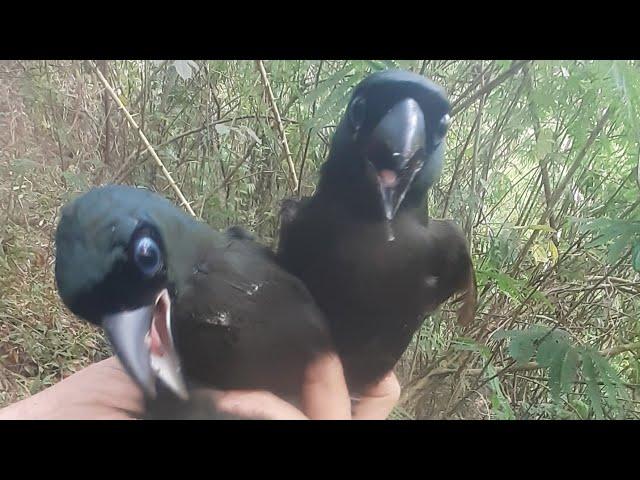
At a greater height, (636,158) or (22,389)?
(636,158)

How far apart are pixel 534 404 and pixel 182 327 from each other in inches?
32.9

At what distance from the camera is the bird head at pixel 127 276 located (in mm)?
1029

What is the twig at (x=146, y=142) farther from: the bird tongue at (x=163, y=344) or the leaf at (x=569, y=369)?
the leaf at (x=569, y=369)

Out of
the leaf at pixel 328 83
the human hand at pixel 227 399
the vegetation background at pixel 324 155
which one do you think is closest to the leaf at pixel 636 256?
the vegetation background at pixel 324 155

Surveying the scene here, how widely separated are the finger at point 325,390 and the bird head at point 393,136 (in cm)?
30

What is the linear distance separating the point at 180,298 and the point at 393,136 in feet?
1.53

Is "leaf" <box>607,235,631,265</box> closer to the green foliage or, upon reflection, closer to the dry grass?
the green foliage

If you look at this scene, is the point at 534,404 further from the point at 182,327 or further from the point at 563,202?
the point at 182,327

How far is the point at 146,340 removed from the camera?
105 centimetres

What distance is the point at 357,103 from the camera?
107cm

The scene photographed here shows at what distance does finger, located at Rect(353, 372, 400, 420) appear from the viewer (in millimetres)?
1187

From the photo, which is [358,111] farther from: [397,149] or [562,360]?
[562,360]

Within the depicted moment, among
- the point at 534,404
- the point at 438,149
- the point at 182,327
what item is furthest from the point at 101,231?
the point at 534,404

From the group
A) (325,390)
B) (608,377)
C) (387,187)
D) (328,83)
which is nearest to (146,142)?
(328,83)
